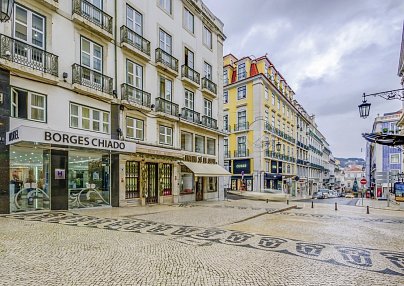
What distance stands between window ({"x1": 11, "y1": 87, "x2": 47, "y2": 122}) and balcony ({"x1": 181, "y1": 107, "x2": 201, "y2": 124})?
1007cm

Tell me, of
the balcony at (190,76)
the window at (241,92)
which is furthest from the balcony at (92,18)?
the window at (241,92)

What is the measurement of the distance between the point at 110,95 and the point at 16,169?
583cm

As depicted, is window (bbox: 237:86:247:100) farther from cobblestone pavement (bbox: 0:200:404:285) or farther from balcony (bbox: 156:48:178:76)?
cobblestone pavement (bbox: 0:200:404:285)

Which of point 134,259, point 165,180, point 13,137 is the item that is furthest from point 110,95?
point 134,259

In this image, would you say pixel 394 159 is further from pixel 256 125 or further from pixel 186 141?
pixel 186 141

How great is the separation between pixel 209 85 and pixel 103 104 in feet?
37.2

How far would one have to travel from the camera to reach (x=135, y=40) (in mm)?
16875

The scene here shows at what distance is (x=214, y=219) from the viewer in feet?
37.6

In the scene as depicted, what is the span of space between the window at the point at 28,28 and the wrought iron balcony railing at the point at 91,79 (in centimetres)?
173

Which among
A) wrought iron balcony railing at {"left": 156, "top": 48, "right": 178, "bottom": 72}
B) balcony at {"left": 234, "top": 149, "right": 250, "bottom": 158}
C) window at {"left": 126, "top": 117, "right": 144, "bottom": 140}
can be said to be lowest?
balcony at {"left": 234, "top": 149, "right": 250, "bottom": 158}

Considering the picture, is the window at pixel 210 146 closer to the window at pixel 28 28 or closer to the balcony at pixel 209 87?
the balcony at pixel 209 87

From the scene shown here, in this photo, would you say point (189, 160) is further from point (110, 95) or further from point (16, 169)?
point (16, 169)

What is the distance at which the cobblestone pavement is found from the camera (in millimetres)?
4699

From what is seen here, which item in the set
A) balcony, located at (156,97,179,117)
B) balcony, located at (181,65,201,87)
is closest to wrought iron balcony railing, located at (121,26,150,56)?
balcony, located at (156,97,179,117)
